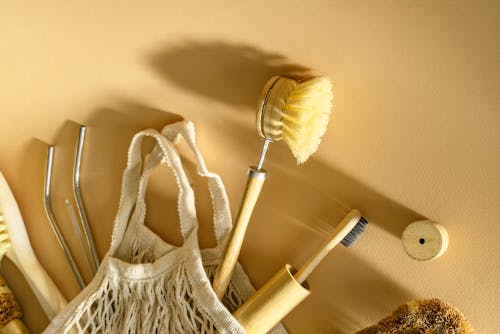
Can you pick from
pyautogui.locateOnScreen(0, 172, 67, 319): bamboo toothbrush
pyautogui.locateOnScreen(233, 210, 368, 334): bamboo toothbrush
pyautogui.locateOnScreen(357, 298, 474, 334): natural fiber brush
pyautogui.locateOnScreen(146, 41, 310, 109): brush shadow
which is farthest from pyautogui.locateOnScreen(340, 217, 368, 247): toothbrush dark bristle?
pyautogui.locateOnScreen(0, 172, 67, 319): bamboo toothbrush

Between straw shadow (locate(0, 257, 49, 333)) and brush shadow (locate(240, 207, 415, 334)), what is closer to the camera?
brush shadow (locate(240, 207, 415, 334))

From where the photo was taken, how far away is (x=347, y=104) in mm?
714

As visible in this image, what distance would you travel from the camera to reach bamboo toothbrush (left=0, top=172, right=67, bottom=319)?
856mm

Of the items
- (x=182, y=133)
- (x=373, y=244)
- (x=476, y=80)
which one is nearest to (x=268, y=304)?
(x=373, y=244)

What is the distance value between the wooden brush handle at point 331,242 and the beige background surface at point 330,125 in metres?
0.04

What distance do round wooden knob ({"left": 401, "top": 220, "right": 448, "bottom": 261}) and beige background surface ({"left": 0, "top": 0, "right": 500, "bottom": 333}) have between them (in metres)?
0.03

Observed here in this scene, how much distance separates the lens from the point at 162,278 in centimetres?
78

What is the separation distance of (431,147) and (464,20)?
6.2 inches

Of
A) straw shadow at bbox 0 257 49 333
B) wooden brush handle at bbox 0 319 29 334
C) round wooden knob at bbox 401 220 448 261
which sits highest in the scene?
round wooden knob at bbox 401 220 448 261

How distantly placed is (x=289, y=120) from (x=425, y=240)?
223 millimetres

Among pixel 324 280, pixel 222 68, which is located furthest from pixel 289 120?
pixel 324 280

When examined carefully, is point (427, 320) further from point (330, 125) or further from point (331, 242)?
point (330, 125)

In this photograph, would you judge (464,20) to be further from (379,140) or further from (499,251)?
(499,251)

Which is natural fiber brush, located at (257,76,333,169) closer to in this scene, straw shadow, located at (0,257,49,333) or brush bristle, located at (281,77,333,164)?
brush bristle, located at (281,77,333,164)
